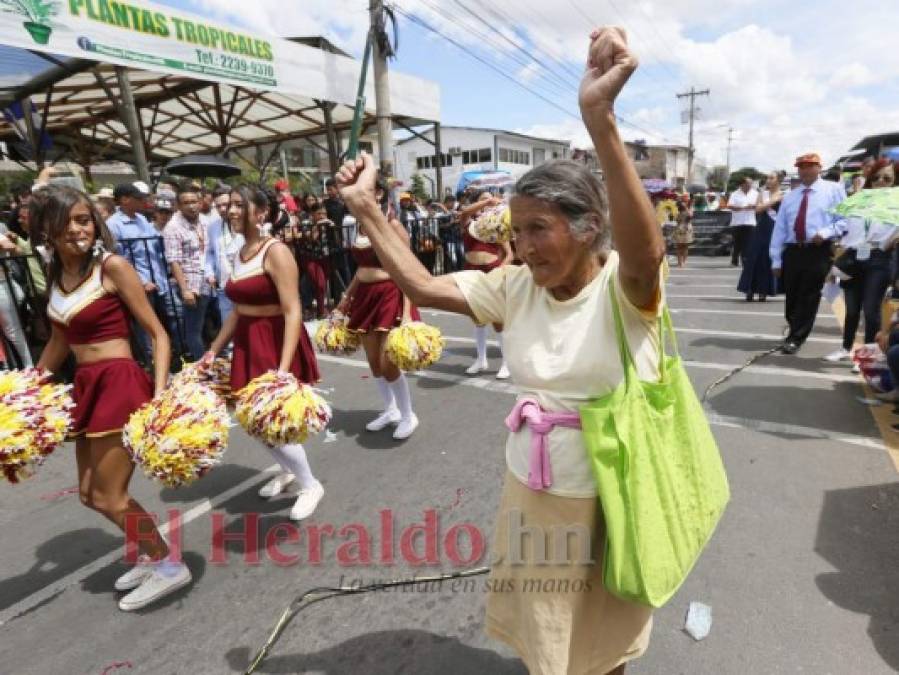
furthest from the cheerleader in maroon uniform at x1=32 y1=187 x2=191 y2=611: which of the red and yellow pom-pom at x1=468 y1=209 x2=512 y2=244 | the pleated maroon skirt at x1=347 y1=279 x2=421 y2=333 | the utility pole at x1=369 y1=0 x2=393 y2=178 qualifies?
the utility pole at x1=369 y1=0 x2=393 y2=178

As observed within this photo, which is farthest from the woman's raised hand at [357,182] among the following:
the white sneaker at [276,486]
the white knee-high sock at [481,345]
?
the white knee-high sock at [481,345]

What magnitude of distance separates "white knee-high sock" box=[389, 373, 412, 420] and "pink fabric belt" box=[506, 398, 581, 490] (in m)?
3.12

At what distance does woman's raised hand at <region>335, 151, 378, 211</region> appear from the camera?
184 cm

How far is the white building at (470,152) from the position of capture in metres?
47.9

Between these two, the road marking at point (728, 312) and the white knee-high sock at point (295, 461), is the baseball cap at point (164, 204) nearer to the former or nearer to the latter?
the white knee-high sock at point (295, 461)

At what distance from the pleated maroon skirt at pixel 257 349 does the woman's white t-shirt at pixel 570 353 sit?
201 centimetres

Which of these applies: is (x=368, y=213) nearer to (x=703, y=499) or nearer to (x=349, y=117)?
(x=703, y=499)

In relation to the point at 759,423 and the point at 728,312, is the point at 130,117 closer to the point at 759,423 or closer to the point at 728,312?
the point at 759,423

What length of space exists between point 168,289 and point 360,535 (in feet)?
15.9

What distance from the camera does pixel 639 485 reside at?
145cm

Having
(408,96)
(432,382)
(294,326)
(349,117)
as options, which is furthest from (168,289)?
(349,117)

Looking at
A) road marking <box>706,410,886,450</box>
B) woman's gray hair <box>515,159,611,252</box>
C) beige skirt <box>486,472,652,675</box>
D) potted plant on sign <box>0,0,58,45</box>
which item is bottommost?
road marking <box>706,410,886,450</box>

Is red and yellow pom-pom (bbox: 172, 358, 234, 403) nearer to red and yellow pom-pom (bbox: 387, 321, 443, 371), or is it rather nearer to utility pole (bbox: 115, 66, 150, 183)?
red and yellow pom-pom (bbox: 387, 321, 443, 371)

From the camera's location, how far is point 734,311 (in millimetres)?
9078
